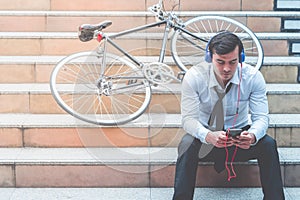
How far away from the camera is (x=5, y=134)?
3.99 meters

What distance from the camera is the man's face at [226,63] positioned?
3229 mm

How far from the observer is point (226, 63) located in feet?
10.7

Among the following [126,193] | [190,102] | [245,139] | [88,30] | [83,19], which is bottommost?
[126,193]

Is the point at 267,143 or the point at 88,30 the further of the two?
the point at 88,30

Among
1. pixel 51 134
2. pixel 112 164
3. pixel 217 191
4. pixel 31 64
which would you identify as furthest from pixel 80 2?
pixel 217 191

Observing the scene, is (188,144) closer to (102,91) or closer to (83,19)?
(102,91)

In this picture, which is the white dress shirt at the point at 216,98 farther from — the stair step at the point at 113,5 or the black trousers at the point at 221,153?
the stair step at the point at 113,5

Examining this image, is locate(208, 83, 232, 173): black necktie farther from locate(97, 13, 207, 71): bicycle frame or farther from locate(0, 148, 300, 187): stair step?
locate(97, 13, 207, 71): bicycle frame

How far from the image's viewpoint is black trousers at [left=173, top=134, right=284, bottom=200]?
10.8 feet

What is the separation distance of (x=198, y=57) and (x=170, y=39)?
298 millimetres

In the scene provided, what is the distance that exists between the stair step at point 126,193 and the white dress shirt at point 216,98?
53 cm

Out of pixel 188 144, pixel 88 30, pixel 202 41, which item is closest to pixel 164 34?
pixel 202 41

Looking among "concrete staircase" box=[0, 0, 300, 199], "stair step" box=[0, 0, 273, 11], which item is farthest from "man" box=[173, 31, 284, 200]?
"stair step" box=[0, 0, 273, 11]

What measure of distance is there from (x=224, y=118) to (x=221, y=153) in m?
0.22
